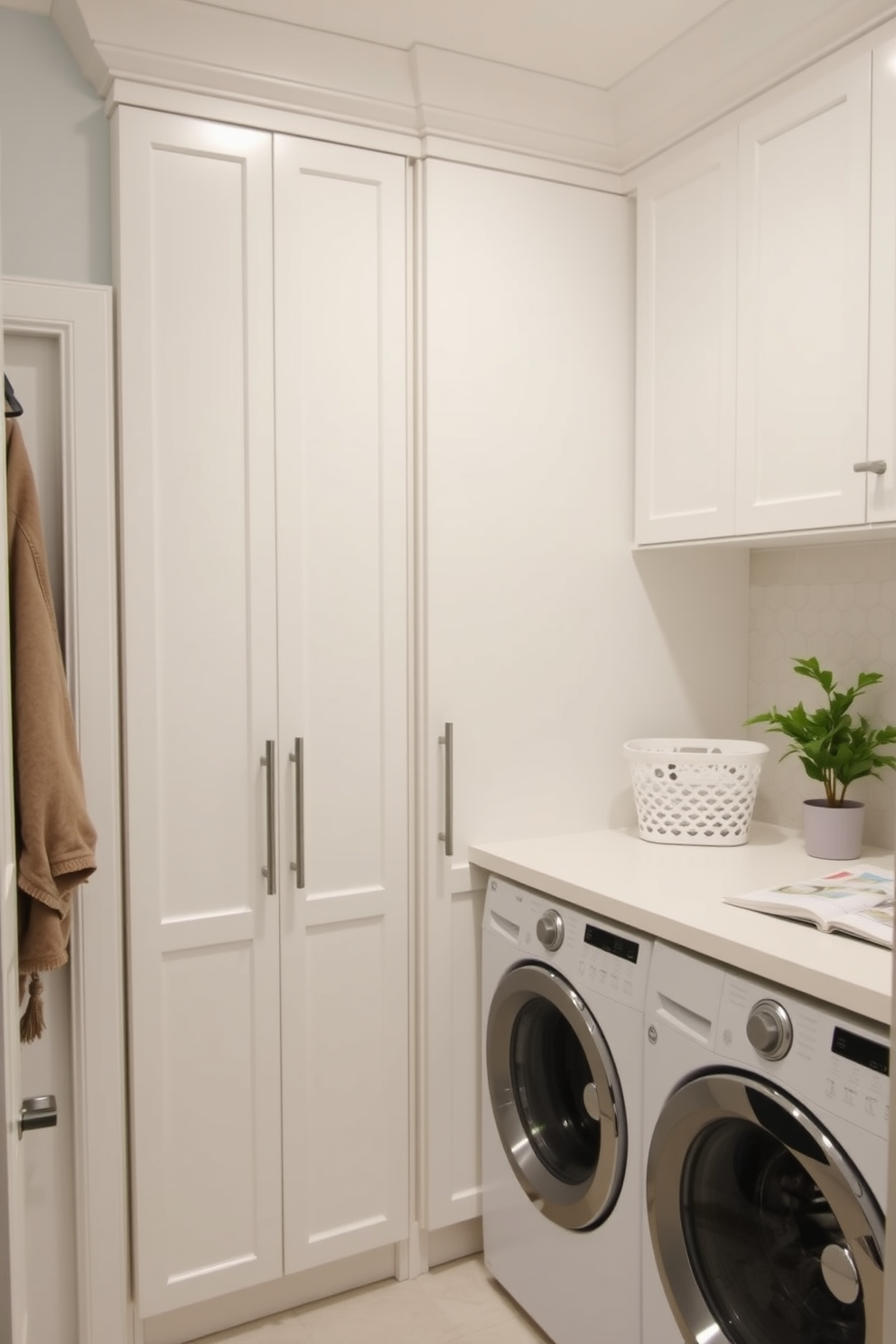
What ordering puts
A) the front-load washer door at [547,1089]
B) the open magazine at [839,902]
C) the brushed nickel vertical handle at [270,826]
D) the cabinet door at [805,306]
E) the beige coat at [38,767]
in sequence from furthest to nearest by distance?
the brushed nickel vertical handle at [270,826]
the front-load washer door at [547,1089]
the cabinet door at [805,306]
the beige coat at [38,767]
the open magazine at [839,902]

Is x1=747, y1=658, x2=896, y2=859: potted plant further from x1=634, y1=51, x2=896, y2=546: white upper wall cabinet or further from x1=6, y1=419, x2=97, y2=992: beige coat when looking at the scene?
x1=6, y1=419, x2=97, y2=992: beige coat

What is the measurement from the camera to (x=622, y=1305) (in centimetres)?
175

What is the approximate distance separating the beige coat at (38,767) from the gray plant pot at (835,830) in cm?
139

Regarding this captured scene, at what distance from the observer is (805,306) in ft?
6.14

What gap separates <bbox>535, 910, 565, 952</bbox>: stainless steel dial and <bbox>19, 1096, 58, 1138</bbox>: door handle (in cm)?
103

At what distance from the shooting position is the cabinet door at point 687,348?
205cm

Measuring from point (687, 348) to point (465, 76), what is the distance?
27.6 inches

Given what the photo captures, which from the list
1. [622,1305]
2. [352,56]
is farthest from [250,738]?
[352,56]

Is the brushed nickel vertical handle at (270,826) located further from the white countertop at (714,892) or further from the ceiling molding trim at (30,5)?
the ceiling molding trim at (30,5)

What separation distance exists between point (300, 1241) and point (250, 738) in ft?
3.39

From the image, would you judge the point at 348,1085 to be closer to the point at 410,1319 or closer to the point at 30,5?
the point at 410,1319

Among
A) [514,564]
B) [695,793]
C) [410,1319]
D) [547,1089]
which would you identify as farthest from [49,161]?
[410,1319]

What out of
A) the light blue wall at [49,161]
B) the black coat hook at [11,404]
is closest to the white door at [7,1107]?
the black coat hook at [11,404]

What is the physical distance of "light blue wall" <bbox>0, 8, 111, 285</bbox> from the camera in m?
1.86
